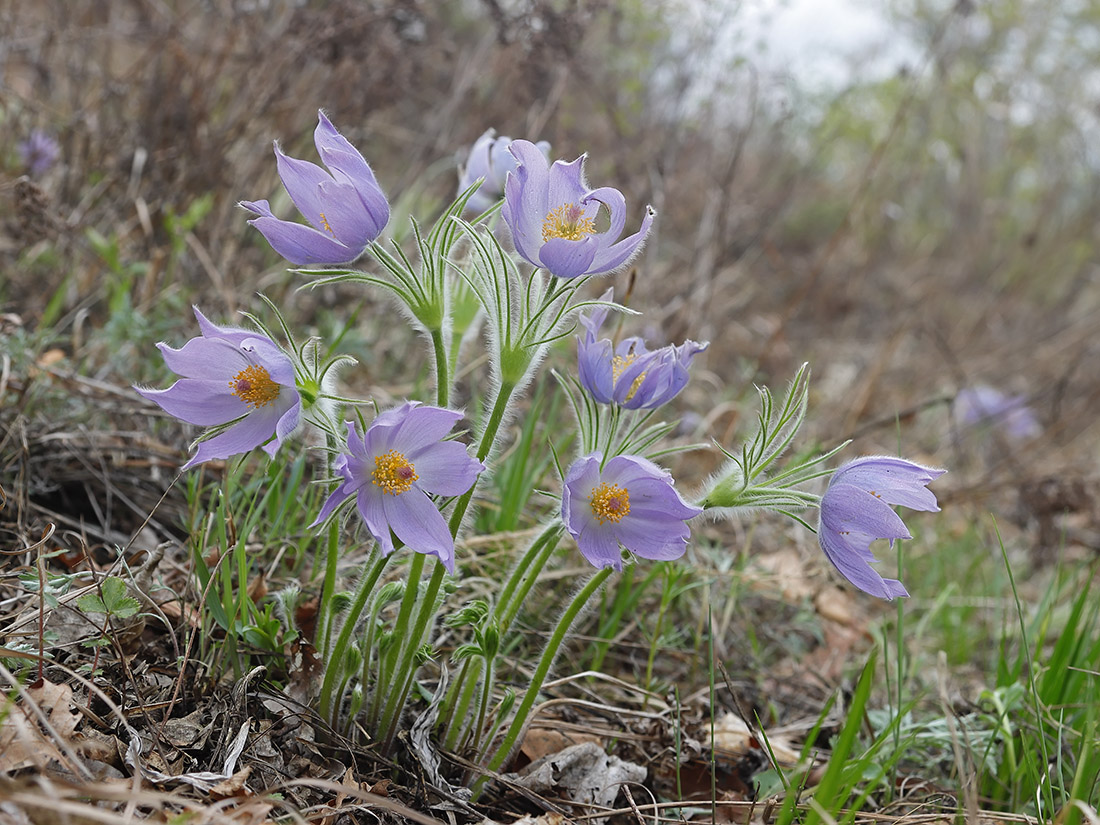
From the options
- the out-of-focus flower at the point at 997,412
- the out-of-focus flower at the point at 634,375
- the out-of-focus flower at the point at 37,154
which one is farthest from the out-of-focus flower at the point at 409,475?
the out-of-focus flower at the point at 997,412

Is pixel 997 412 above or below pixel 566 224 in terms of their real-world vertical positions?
above

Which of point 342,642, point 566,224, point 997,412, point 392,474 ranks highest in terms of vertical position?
point 997,412

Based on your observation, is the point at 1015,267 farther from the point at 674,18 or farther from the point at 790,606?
the point at 790,606

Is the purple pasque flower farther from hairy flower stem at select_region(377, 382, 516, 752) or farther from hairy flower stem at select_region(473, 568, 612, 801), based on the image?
hairy flower stem at select_region(473, 568, 612, 801)

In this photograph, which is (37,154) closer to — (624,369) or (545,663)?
(624,369)

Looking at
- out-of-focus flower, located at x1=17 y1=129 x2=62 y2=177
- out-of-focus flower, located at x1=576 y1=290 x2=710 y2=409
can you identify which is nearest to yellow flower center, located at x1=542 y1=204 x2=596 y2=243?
out-of-focus flower, located at x1=576 y1=290 x2=710 y2=409

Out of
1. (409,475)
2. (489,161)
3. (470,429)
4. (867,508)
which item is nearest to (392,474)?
(409,475)

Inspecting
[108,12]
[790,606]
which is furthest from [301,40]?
[790,606]
